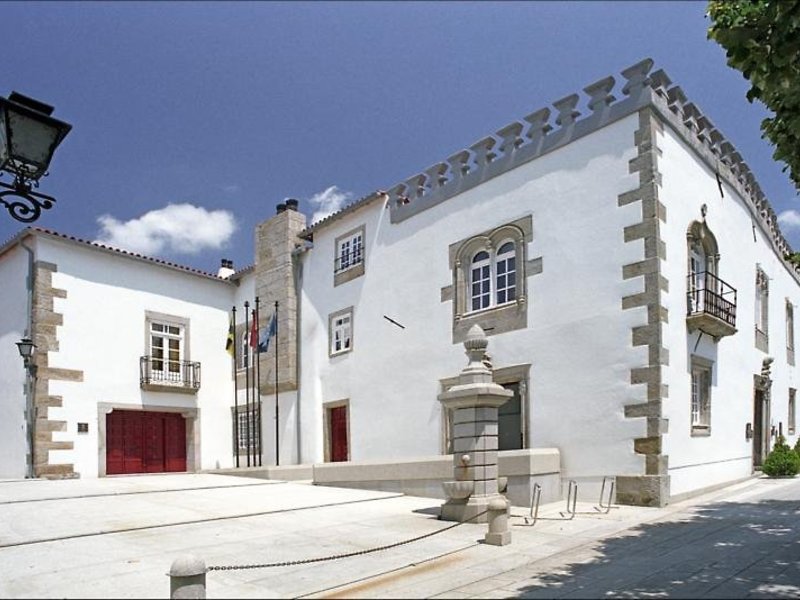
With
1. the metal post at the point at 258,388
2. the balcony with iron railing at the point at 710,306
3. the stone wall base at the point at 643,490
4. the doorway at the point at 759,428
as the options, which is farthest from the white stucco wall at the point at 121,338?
the doorway at the point at 759,428

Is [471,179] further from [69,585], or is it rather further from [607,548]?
[69,585]

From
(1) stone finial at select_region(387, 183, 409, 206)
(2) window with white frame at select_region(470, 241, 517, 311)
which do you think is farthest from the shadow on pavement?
(1) stone finial at select_region(387, 183, 409, 206)

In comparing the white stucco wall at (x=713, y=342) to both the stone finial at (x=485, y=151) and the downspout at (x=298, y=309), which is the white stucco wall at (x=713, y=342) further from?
the downspout at (x=298, y=309)

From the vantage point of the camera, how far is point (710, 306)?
1210 centimetres

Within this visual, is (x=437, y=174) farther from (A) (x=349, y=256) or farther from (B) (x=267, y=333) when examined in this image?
(B) (x=267, y=333)

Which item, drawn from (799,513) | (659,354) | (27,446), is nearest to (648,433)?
(659,354)

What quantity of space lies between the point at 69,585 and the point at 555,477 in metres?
7.84

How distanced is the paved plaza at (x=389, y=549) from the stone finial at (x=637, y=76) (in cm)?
708

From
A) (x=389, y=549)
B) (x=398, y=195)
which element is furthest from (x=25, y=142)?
(x=398, y=195)

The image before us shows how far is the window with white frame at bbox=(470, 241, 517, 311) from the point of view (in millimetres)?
13062

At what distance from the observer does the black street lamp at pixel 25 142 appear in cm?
388

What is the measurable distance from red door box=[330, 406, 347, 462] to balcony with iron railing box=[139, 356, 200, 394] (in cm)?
461

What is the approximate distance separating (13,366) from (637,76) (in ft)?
52.8

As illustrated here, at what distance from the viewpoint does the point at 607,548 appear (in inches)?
280
